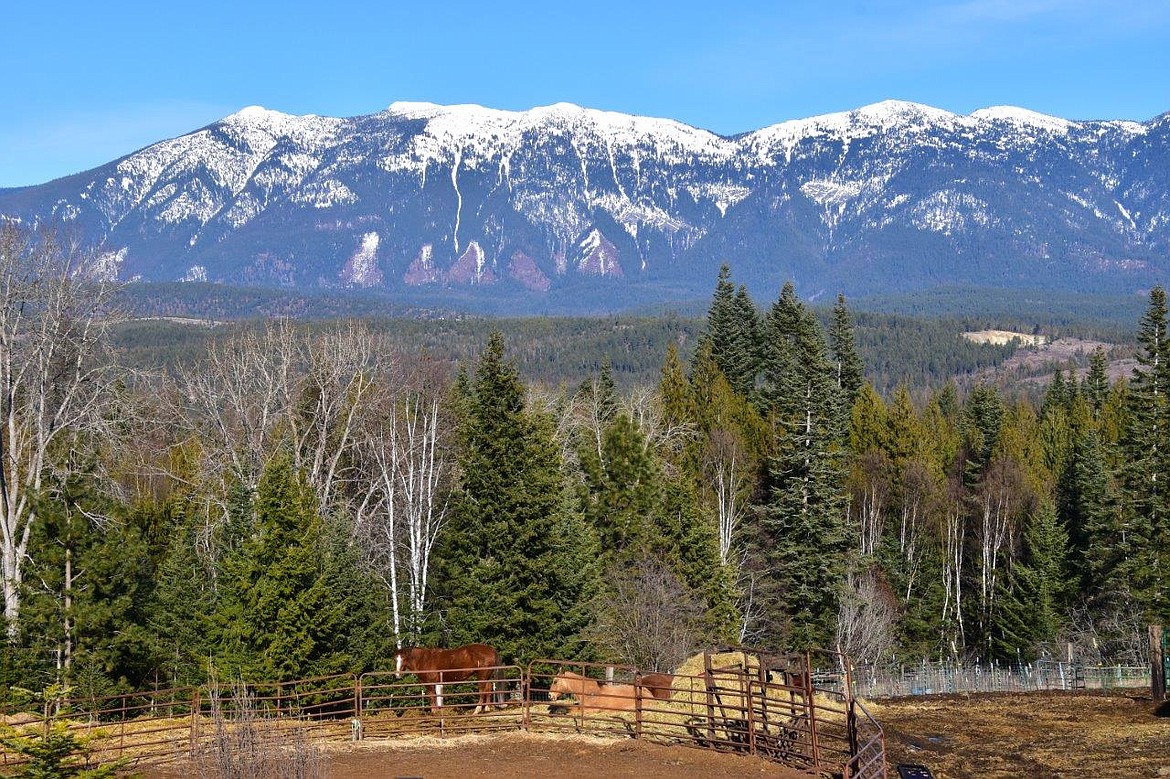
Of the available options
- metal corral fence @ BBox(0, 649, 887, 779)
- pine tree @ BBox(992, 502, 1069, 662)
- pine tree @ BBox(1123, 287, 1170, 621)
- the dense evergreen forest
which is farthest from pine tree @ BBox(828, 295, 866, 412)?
metal corral fence @ BBox(0, 649, 887, 779)

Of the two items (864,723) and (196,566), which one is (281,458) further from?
(864,723)

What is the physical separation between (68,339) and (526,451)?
1589cm

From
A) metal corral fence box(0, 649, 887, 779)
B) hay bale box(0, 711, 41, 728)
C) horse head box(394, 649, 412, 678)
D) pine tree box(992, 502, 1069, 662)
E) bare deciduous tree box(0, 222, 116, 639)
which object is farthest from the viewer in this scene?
pine tree box(992, 502, 1069, 662)

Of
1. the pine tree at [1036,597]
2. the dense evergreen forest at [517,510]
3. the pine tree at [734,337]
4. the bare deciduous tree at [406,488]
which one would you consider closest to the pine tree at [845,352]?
the dense evergreen forest at [517,510]

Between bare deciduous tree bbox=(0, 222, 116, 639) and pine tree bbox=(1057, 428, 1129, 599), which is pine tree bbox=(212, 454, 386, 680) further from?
pine tree bbox=(1057, 428, 1129, 599)

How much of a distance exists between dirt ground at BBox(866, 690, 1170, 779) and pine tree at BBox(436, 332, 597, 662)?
1221cm

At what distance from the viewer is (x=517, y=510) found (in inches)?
1735

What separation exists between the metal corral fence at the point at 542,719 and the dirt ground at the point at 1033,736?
1.51 metres

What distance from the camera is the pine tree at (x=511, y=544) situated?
42.9 metres

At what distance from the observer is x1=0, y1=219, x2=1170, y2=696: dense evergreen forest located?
39250 mm

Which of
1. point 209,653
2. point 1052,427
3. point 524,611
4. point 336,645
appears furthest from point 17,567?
point 1052,427

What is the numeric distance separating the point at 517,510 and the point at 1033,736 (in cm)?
2020

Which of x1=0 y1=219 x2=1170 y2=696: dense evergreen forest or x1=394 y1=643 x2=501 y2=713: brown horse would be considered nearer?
x1=394 y1=643 x2=501 y2=713: brown horse

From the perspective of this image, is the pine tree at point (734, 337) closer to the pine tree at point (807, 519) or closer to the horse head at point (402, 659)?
the pine tree at point (807, 519)
